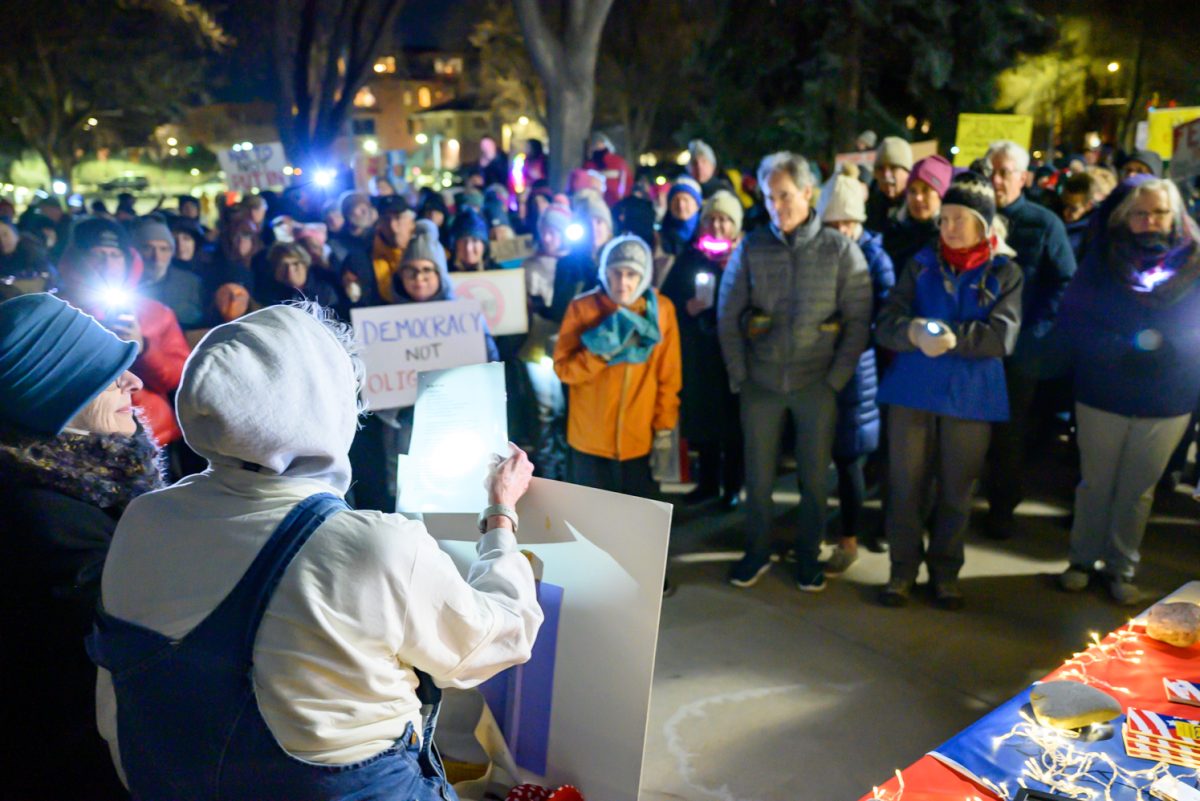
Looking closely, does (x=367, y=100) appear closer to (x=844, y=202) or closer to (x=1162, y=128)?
(x=1162, y=128)

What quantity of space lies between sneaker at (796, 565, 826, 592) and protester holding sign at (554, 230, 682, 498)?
103cm

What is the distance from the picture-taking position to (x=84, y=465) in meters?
2.19

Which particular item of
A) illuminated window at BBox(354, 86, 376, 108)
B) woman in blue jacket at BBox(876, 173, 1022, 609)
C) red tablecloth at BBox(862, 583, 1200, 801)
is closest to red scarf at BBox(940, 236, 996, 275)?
woman in blue jacket at BBox(876, 173, 1022, 609)

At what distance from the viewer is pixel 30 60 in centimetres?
2505

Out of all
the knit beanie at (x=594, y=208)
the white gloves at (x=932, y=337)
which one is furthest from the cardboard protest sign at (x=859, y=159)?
the white gloves at (x=932, y=337)

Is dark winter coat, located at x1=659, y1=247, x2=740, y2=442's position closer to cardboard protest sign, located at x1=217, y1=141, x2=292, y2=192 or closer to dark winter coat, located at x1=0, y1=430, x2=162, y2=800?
dark winter coat, located at x1=0, y1=430, x2=162, y2=800

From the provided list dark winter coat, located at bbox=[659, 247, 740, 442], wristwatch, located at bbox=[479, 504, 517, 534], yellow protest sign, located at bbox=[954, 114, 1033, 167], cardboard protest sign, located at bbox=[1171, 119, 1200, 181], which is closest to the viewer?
wristwatch, located at bbox=[479, 504, 517, 534]

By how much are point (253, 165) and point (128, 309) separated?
685 cm

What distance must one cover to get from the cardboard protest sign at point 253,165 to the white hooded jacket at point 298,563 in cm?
994

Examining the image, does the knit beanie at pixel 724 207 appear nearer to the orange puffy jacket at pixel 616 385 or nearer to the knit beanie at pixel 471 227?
the orange puffy jacket at pixel 616 385

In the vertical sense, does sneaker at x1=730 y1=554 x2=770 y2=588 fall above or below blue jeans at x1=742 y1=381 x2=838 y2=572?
below

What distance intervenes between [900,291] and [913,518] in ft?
3.83

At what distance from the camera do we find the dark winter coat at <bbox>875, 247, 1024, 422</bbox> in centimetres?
430

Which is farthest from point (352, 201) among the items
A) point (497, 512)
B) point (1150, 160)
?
point (1150, 160)
